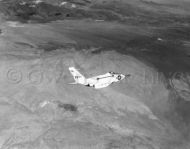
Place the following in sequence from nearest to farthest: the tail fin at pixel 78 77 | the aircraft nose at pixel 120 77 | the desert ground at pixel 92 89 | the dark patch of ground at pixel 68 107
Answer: the desert ground at pixel 92 89 < the dark patch of ground at pixel 68 107 < the tail fin at pixel 78 77 < the aircraft nose at pixel 120 77

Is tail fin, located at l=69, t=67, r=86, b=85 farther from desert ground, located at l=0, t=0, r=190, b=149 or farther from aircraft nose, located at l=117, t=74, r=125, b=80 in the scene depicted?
aircraft nose, located at l=117, t=74, r=125, b=80

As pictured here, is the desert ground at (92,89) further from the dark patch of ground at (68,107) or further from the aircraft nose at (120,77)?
the aircraft nose at (120,77)

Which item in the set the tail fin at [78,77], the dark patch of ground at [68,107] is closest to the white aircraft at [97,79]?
the tail fin at [78,77]

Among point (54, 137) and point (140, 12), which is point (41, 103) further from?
point (140, 12)

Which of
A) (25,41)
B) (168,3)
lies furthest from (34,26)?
(168,3)

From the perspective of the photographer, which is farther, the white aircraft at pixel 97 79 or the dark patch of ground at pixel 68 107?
the white aircraft at pixel 97 79

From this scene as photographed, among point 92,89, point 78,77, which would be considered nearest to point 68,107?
point 92,89

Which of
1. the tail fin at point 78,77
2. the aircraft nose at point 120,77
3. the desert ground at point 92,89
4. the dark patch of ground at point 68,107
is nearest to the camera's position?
the desert ground at point 92,89

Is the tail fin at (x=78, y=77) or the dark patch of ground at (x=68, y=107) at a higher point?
the tail fin at (x=78, y=77)

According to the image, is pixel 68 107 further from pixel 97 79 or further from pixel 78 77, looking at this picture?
pixel 97 79

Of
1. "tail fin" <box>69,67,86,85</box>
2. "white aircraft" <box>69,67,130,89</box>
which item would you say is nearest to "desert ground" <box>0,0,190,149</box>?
"white aircraft" <box>69,67,130,89</box>
